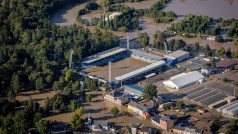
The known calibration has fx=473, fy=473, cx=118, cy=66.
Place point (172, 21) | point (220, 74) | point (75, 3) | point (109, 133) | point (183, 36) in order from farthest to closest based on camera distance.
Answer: point (75, 3), point (172, 21), point (183, 36), point (220, 74), point (109, 133)

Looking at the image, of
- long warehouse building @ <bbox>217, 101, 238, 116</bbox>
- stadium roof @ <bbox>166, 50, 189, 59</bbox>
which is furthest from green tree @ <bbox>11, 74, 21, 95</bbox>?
long warehouse building @ <bbox>217, 101, 238, 116</bbox>

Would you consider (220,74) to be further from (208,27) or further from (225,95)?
(208,27)

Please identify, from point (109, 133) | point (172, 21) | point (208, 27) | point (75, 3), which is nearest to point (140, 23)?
point (172, 21)

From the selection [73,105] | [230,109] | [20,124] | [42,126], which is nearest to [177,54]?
[230,109]

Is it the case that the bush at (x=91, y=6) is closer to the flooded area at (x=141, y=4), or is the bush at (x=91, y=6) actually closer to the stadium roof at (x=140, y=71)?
the flooded area at (x=141, y=4)

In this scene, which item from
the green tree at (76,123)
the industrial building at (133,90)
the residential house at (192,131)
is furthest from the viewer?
the industrial building at (133,90)

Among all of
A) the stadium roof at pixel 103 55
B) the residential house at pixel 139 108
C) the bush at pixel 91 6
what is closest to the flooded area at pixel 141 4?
the bush at pixel 91 6
